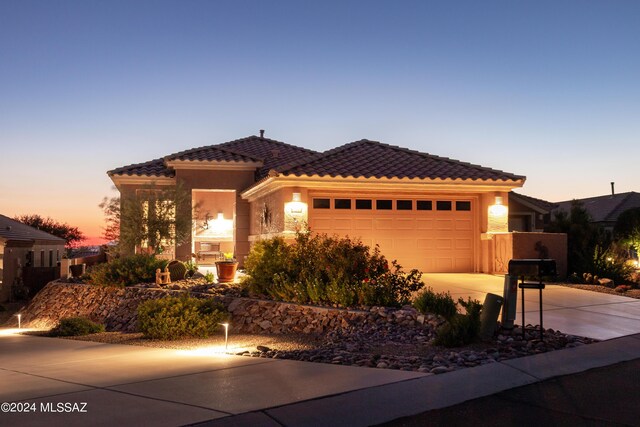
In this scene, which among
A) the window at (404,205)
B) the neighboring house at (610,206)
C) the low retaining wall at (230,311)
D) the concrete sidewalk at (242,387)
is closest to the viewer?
the concrete sidewalk at (242,387)

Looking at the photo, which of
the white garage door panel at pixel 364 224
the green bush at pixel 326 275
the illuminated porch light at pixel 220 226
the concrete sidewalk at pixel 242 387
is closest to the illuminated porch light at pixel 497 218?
the white garage door panel at pixel 364 224

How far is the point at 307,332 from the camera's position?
1147 cm

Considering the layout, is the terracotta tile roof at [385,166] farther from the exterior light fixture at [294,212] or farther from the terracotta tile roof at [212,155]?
the terracotta tile roof at [212,155]

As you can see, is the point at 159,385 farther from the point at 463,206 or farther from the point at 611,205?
the point at 611,205

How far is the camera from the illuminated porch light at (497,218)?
1908 centimetres

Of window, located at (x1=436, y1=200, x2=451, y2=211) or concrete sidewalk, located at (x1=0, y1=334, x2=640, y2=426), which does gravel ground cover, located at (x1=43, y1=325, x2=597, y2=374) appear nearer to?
concrete sidewalk, located at (x1=0, y1=334, x2=640, y2=426)

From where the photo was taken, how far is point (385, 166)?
19500 mm

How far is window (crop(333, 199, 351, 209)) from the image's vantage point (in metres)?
18.7

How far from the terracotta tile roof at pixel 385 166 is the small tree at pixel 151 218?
4.77m

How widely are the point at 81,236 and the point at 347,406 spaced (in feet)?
217

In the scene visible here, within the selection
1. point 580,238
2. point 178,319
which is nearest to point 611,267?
point 580,238

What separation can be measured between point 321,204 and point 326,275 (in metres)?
6.19

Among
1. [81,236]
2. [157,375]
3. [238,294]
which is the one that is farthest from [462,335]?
[81,236]

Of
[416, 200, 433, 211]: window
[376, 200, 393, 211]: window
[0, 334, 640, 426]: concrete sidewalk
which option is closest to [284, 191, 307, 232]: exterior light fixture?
[376, 200, 393, 211]: window
